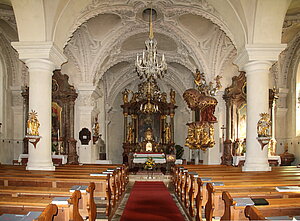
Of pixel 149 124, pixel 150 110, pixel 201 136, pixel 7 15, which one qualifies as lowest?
pixel 201 136

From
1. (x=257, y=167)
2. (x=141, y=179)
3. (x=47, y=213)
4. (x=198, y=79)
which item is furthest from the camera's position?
(x=198, y=79)

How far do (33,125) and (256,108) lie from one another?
5.52m

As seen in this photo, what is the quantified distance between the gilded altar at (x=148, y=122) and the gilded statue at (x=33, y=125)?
38.1 feet

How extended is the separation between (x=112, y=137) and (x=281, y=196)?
19.0 m

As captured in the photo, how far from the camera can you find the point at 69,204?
3574mm

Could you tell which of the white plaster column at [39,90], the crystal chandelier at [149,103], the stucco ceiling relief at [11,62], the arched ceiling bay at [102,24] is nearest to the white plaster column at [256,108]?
the white plaster column at [39,90]

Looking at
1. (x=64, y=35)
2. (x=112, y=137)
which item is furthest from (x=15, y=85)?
(x=112, y=137)

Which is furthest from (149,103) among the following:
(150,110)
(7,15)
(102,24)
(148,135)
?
(7,15)

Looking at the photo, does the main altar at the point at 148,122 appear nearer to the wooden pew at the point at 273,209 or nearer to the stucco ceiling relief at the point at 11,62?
the stucco ceiling relief at the point at 11,62

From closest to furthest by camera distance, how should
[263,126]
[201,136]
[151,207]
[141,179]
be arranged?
[151,207] < [263,126] < [201,136] < [141,179]

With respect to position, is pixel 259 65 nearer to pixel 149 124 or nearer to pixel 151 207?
pixel 151 207

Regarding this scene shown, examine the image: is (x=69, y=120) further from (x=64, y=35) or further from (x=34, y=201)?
(x=34, y=201)

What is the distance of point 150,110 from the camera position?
66.0 feet

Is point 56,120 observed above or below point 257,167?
above
